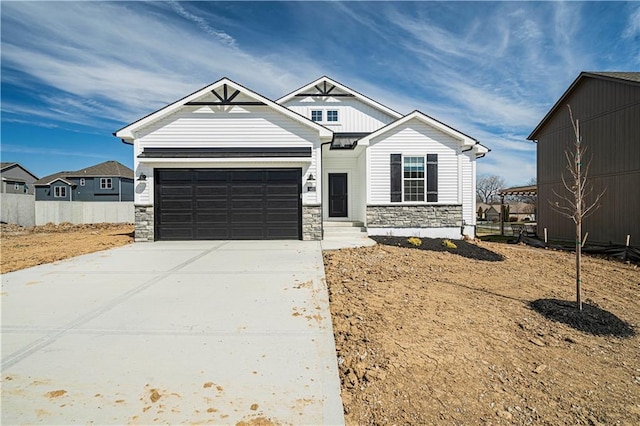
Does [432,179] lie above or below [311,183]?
above

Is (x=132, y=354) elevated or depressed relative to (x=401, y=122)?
depressed

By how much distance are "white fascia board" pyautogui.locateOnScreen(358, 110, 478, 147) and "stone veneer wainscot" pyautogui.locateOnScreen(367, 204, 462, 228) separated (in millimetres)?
2344

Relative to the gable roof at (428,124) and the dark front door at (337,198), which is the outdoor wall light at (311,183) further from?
the dark front door at (337,198)

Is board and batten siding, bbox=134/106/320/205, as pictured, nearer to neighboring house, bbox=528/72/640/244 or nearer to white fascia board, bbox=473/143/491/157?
white fascia board, bbox=473/143/491/157

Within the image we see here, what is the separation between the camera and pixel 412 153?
11.2 meters

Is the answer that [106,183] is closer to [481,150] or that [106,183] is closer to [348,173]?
[348,173]

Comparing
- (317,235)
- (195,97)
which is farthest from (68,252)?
(317,235)

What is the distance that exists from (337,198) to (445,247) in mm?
5291

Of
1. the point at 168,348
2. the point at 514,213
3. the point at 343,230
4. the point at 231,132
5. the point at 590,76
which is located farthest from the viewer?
the point at 514,213

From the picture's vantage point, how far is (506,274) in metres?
6.52

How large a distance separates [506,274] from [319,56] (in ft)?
38.6

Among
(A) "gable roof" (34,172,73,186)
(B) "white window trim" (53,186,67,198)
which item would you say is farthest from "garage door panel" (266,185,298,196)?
(B) "white window trim" (53,186,67,198)

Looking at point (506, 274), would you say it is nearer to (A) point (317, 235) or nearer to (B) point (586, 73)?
(A) point (317, 235)

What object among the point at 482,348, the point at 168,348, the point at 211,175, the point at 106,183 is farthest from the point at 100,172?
the point at 482,348
